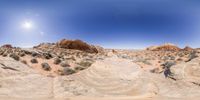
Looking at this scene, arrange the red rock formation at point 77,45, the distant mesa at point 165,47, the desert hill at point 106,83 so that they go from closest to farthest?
the desert hill at point 106,83
the red rock formation at point 77,45
the distant mesa at point 165,47

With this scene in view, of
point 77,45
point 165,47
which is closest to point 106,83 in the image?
point 77,45

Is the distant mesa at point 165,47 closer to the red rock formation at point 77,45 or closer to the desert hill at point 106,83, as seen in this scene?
the red rock formation at point 77,45

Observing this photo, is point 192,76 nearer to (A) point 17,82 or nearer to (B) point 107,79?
(B) point 107,79

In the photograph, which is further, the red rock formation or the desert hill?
the red rock formation

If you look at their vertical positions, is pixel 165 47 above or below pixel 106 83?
above

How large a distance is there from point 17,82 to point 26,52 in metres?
21.2

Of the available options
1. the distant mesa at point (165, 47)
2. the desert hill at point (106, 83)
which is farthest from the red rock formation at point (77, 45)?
the desert hill at point (106, 83)

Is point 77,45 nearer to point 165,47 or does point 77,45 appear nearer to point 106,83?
point 165,47

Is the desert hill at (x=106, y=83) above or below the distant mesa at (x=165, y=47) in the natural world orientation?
below

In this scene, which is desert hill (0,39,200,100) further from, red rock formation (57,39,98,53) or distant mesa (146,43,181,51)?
distant mesa (146,43,181,51)

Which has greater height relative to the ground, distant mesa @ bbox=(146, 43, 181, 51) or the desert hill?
distant mesa @ bbox=(146, 43, 181, 51)

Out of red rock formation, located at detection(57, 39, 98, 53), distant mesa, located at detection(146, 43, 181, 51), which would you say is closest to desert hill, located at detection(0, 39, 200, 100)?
red rock formation, located at detection(57, 39, 98, 53)

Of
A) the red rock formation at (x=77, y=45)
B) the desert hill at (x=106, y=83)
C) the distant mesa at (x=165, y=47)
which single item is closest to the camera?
the desert hill at (x=106, y=83)

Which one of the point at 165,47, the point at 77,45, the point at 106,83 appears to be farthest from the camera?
the point at 165,47
